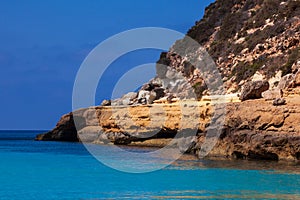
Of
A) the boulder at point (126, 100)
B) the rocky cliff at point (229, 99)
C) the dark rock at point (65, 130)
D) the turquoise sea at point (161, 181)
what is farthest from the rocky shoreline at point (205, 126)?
the boulder at point (126, 100)

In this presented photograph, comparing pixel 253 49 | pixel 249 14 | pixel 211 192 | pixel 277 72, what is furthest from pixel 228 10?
pixel 211 192

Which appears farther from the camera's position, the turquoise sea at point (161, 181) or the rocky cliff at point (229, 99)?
the rocky cliff at point (229, 99)

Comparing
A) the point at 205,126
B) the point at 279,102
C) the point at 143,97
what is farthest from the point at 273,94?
the point at 143,97

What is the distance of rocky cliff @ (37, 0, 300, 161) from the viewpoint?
35.7 m

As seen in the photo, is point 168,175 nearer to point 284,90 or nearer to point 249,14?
point 284,90

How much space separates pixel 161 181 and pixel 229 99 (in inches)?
896

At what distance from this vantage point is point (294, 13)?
73312 mm

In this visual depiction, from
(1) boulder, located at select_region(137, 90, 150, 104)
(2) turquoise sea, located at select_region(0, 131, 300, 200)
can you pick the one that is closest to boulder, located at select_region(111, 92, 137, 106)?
(1) boulder, located at select_region(137, 90, 150, 104)

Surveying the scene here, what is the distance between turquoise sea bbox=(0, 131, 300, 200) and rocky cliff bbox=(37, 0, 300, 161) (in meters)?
3.07

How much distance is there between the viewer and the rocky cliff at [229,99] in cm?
3572

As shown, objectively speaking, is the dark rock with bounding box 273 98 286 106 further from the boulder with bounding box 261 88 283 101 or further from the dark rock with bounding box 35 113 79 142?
the dark rock with bounding box 35 113 79 142

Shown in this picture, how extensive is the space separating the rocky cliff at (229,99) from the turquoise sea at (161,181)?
3.07 m

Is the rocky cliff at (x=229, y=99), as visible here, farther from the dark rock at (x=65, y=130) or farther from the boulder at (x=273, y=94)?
the dark rock at (x=65, y=130)

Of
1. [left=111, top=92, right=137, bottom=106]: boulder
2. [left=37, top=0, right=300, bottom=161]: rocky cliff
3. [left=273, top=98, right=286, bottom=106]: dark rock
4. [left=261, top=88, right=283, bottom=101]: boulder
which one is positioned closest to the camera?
[left=37, top=0, right=300, bottom=161]: rocky cliff
